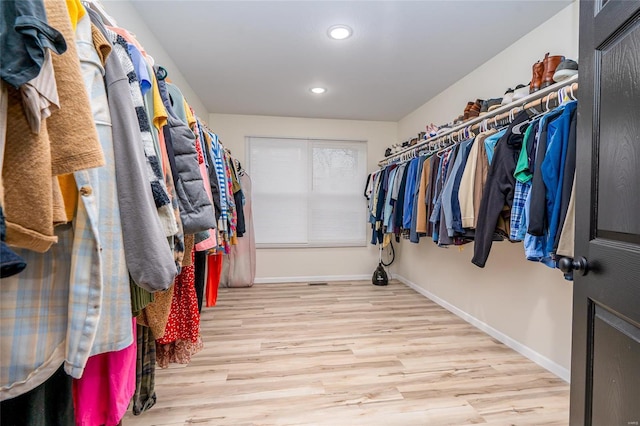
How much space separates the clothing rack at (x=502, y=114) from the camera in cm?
145

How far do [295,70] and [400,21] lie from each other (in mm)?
1036

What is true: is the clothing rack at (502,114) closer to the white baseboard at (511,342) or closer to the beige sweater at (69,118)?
the white baseboard at (511,342)

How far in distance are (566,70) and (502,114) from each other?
0.42m

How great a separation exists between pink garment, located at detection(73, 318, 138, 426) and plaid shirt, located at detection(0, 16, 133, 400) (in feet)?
0.51

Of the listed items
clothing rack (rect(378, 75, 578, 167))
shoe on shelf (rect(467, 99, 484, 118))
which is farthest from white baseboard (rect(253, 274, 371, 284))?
shoe on shelf (rect(467, 99, 484, 118))

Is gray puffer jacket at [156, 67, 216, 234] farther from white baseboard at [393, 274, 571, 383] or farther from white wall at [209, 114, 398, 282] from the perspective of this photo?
white wall at [209, 114, 398, 282]

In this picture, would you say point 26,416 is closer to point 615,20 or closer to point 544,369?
point 615,20

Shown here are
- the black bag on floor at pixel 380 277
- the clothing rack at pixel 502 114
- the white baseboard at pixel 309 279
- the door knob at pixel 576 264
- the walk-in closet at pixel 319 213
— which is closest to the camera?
the walk-in closet at pixel 319 213

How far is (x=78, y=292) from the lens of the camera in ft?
1.81

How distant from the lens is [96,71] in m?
0.64

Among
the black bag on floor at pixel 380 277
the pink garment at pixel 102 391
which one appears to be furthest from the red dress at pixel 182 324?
the black bag on floor at pixel 380 277

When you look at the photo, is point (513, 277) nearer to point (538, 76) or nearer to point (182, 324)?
point (538, 76)

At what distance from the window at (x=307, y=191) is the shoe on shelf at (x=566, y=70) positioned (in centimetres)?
281

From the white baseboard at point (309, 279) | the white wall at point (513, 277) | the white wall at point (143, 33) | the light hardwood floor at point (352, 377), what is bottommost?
the light hardwood floor at point (352, 377)
